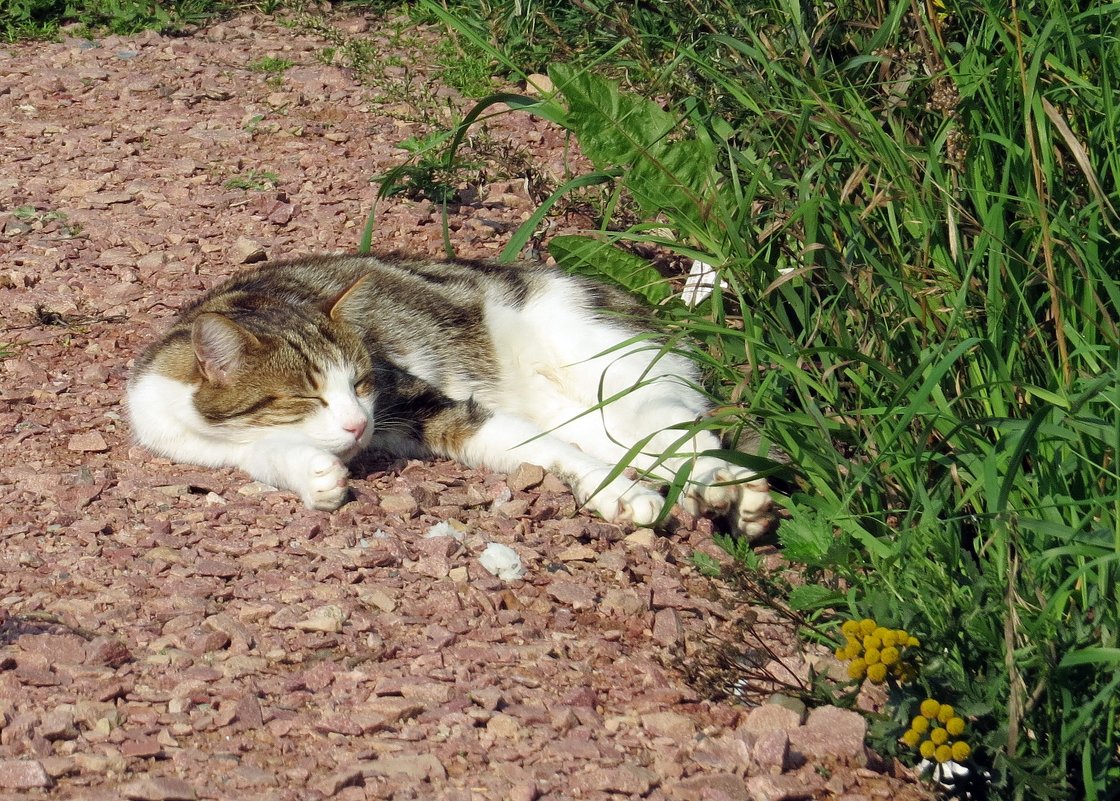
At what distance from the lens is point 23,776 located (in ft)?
7.16

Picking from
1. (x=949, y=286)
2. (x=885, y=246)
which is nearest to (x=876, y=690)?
(x=949, y=286)

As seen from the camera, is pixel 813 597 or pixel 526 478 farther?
pixel 526 478

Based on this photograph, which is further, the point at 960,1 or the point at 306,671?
the point at 960,1

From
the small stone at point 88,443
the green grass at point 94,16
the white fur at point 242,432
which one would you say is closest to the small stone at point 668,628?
the white fur at point 242,432

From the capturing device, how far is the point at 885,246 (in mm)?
3322

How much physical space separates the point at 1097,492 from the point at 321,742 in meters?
1.62

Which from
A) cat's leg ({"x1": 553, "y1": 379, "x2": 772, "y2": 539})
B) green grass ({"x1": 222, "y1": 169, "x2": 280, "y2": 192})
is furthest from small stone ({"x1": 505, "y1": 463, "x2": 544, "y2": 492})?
green grass ({"x1": 222, "y1": 169, "x2": 280, "y2": 192})

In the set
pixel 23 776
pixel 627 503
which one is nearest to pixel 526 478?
pixel 627 503

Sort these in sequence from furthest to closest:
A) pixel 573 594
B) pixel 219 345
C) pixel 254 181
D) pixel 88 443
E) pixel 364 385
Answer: pixel 254 181 → pixel 364 385 → pixel 88 443 → pixel 219 345 → pixel 573 594

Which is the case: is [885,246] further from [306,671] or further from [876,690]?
[306,671]

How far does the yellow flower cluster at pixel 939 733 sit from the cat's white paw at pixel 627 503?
1.19 metres

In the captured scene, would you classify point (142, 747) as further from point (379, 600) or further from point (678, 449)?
point (678, 449)

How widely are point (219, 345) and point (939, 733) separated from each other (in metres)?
2.28

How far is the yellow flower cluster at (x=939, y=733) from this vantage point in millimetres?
2213
